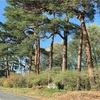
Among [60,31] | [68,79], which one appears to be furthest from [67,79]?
[60,31]

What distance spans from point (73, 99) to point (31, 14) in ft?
55.4

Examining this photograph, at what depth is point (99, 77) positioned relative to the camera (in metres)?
27.1

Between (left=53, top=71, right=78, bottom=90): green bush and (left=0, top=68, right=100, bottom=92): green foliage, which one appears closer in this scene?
(left=0, top=68, right=100, bottom=92): green foliage

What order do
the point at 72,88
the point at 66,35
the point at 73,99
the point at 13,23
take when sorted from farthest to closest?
1. the point at 13,23
2. the point at 66,35
3. the point at 72,88
4. the point at 73,99

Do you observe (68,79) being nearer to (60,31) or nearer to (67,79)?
(67,79)

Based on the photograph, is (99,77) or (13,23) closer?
(99,77)

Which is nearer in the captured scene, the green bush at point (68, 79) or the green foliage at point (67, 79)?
the green foliage at point (67, 79)

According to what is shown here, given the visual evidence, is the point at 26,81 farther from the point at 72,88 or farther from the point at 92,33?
the point at 92,33

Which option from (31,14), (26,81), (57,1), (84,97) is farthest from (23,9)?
(84,97)

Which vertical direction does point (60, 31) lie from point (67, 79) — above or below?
above

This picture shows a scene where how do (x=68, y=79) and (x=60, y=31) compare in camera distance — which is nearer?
(x=68, y=79)

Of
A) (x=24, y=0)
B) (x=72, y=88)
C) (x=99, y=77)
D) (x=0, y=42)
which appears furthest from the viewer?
(x=0, y=42)

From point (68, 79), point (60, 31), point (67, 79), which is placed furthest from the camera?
point (60, 31)

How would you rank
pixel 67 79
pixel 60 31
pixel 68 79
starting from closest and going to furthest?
1. pixel 68 79
2. pixel 67 79
3. pixel 60 31
